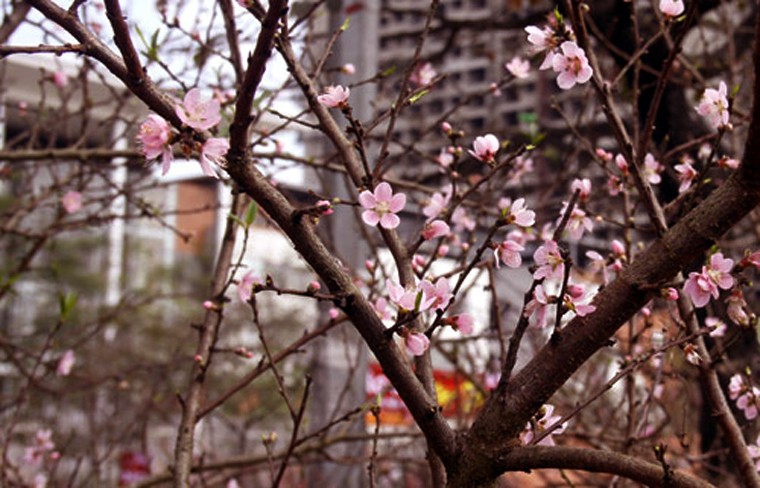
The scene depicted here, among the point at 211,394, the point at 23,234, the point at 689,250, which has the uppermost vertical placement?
the point at 211,394

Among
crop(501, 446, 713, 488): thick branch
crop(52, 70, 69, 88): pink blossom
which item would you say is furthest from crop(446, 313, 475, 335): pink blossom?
crop(52, 70, 69, 88): pink blossom

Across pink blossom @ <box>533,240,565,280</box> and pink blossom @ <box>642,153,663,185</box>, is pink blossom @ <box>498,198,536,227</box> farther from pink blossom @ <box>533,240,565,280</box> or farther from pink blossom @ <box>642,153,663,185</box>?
pink blossom @ <box>642,153,663,185</box>

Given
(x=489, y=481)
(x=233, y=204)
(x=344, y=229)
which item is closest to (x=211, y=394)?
(x=344, y=229)

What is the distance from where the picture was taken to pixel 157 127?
1.14 metres

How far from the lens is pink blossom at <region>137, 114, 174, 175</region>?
1.14 metres

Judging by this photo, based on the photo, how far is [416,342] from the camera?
4.16 feet

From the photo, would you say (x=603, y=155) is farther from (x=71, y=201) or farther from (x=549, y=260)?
(x=71, y=201)

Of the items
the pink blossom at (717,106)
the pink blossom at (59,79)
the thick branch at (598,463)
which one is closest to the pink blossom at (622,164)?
the pink blossom at (717,106)

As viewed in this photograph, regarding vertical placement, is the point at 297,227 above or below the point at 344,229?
below

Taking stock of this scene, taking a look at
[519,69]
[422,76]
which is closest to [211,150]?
[519,69]

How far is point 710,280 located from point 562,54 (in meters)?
0.48

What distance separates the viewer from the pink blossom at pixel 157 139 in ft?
3.73

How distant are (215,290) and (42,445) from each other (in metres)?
1.86

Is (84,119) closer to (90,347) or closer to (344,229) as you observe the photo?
(344,229)
